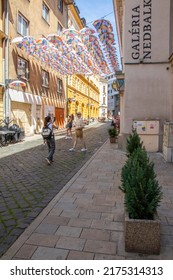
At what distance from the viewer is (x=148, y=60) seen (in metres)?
9.70

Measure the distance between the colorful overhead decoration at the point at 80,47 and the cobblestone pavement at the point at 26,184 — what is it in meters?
5.61

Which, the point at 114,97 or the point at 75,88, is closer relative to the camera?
the point at 75,88

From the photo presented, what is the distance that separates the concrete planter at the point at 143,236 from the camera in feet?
9.11

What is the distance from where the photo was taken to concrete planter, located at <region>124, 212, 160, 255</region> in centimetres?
278

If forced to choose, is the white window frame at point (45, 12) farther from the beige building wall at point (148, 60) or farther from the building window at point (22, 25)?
the beige building wall at point (148, 60)

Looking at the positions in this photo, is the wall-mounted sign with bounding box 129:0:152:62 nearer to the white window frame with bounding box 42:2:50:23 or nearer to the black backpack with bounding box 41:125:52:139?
the black backpack with bounding box 41:125:52:139

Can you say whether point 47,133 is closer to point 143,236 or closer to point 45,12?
point 143,236

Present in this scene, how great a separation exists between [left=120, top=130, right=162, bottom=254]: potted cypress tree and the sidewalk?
11 centimetres

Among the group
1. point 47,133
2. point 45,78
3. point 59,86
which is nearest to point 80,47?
point 47,133

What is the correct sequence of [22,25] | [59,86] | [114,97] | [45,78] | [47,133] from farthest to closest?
[114,97] → [59,86] → [45,78] → [22,25] → [47,133]

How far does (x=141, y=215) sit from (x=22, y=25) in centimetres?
1624

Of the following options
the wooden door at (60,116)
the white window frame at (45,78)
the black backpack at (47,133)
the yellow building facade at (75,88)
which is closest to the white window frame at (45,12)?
the white window frame at (45,78)

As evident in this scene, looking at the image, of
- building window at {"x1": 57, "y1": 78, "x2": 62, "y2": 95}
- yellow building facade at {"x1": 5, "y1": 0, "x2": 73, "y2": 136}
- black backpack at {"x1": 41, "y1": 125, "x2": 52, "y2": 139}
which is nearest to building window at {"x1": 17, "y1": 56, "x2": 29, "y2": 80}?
yellow building facade at {"x1": 5, "y1": 0, "x2": 73, "y2": 136}
